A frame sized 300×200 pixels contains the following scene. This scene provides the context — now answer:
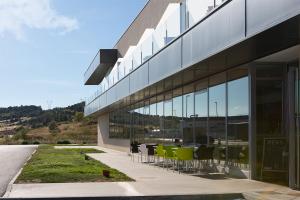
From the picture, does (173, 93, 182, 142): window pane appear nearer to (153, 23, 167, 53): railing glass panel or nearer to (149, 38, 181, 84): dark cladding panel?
(149, 38, 181, 84): dark cladding panel

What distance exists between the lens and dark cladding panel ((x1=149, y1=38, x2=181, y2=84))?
674 inches

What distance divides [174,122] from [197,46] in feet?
31.6

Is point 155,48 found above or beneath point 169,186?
above

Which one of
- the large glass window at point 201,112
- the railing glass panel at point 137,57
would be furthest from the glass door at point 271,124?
the railing glass panel at point 137,57

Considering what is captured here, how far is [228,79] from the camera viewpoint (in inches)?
689

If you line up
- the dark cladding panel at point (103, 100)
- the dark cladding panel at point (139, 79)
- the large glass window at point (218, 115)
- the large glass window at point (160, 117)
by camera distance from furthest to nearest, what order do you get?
the dark cladding panel at point (103, 100), the large glass window at point (160, 117), the dark cladding panel at point (139, 79), the large glass window at point (218, 115)

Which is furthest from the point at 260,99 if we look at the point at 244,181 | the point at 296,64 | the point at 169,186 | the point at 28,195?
the point at 28,195

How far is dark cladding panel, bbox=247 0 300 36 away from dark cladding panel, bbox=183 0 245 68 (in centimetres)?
39

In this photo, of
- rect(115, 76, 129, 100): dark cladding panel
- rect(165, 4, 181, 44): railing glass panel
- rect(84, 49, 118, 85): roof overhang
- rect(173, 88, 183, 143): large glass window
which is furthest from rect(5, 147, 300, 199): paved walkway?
rect(84, 49, 118, 85): roof overhang

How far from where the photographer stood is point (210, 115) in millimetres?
19031

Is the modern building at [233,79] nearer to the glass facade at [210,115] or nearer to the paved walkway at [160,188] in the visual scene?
the glass facade at [210,115]

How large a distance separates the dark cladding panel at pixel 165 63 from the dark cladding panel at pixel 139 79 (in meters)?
1.07

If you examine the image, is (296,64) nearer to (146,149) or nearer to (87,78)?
(146,149)

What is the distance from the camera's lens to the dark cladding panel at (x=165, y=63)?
1711cm
